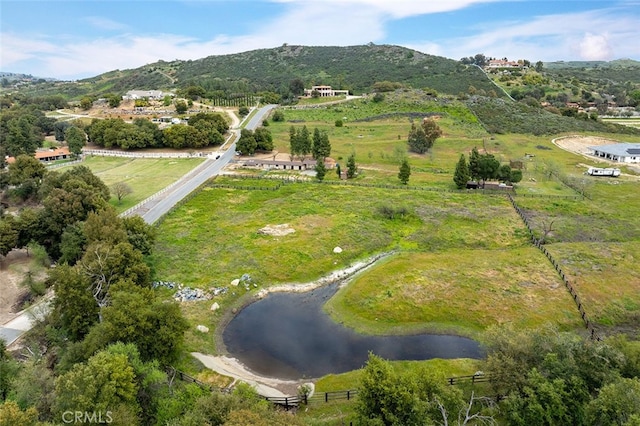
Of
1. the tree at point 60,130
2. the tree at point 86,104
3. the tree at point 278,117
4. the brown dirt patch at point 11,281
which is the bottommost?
the brown dirt patch at point 11,281

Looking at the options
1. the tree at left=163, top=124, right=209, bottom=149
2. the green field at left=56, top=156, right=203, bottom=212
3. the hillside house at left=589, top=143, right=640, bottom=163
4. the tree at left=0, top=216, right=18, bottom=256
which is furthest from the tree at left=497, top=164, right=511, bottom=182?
the tree at left=0, top=216, right=18, bottom=256

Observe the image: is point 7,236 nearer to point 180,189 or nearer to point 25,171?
point 25,171

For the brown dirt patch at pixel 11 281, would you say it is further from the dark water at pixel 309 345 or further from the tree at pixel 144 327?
the dark water at pixel 309 345

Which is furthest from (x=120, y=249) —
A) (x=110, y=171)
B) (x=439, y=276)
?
(x=110, y=171)

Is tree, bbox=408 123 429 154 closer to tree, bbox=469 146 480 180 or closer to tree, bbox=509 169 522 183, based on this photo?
tree, bbox=469 146 480 180

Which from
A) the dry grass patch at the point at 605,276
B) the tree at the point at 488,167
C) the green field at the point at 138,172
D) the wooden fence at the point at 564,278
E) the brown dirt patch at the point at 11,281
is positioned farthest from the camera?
the tree at the point at 488,167

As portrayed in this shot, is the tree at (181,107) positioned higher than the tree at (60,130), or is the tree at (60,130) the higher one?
the tree at (181,107)

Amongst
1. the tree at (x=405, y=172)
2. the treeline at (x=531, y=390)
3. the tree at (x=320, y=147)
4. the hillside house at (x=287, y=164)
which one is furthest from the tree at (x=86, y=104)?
the treeline at (x=531, y=390)
